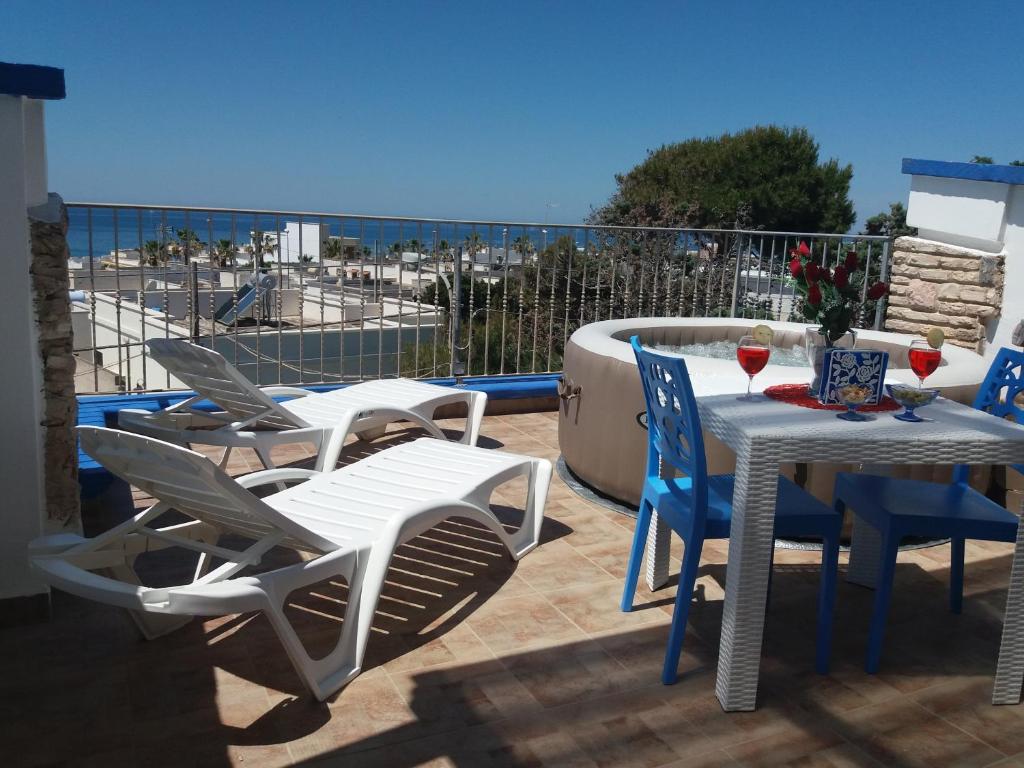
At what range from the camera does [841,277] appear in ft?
8.45

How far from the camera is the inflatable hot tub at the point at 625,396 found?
11.3 ft

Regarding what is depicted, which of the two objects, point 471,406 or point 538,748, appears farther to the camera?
point 471,406

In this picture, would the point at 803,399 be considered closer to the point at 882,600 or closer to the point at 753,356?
the point at 753,356

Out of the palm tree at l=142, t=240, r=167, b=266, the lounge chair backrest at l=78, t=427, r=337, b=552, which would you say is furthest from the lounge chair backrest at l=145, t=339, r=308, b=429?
the lounge chair backrest at l=78, t=427, r=337, b=552

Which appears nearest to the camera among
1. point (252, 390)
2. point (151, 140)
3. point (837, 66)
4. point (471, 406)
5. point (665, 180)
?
point (252, 390)

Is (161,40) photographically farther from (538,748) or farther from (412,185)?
(538,748)

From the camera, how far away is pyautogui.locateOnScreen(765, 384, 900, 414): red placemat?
8.55 ft

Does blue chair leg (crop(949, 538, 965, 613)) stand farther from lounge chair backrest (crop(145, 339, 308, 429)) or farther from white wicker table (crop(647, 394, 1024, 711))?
lounge chair backrest (crop(145, 339, 308, 429))

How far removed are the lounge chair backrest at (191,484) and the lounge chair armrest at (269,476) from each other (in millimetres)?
389

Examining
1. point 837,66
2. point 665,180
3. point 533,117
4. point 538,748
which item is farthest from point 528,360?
point 533,117

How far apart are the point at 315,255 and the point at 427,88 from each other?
57.2 m

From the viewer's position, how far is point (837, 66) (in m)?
46.1

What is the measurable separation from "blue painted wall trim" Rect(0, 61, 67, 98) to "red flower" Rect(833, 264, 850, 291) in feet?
7.90

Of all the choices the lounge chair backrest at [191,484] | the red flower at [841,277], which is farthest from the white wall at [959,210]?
the lounge chair backrest at [191,484]
